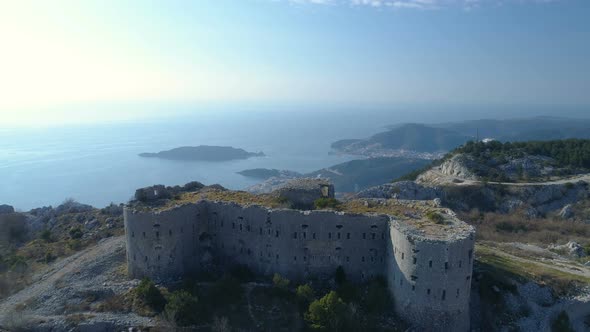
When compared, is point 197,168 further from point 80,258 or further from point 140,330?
point 140,330

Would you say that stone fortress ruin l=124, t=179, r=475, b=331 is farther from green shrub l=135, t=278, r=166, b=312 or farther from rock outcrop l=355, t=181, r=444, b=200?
rock outcrop l=355, t=181, r=444, b=200

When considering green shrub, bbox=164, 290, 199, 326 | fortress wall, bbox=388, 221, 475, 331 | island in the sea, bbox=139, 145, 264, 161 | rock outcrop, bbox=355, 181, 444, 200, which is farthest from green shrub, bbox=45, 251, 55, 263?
island in the sea, bbox=139, 145, 264, 161

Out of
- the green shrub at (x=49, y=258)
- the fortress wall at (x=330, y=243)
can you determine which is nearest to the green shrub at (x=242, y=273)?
the fortress wall at (x=330, y=243)

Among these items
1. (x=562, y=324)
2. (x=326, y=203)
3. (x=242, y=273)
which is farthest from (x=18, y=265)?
(x=562, y=324)

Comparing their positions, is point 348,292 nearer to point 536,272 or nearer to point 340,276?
point 340,276

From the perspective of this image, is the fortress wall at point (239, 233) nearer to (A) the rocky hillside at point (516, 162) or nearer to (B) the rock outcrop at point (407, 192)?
(B) the rock outcrop at point (407, 192)

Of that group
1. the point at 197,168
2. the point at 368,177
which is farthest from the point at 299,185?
the point at 197,168
